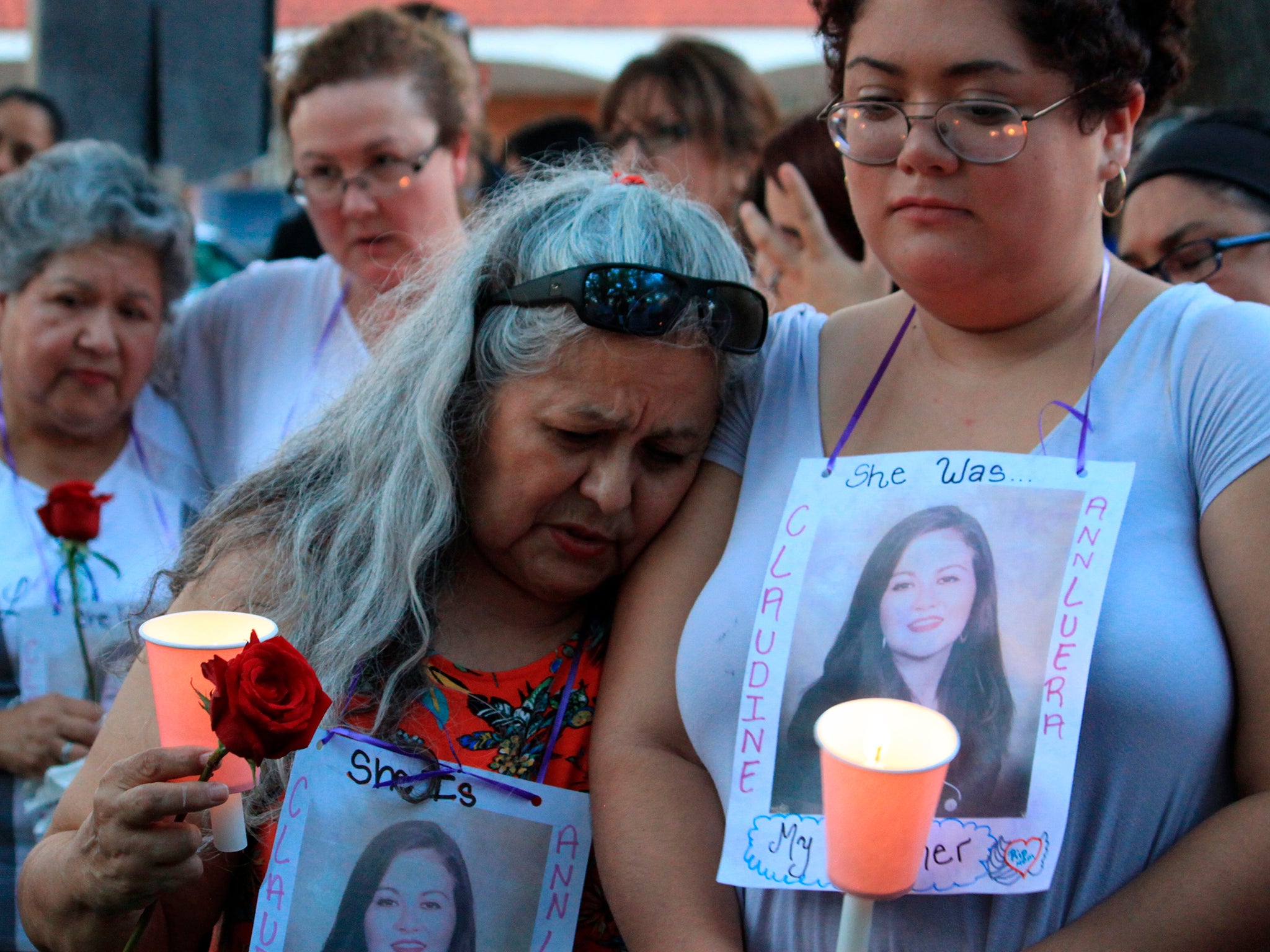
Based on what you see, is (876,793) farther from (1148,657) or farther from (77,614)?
(77,614)

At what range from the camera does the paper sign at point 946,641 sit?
4.47 feet

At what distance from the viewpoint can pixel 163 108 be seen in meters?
4.32

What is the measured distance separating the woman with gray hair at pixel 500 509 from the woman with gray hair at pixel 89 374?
958 mm

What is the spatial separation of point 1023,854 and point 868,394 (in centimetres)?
63

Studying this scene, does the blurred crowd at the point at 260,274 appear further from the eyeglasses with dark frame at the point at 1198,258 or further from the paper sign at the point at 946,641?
the paper sign at the point at 946,641

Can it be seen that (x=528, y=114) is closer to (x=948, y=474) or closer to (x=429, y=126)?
(x=429, y=126)

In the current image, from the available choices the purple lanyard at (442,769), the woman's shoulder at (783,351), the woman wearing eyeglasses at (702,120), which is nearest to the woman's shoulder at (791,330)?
the woman's shoulder at (783,351)

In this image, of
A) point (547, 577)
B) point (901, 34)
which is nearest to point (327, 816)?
point (547, 577)

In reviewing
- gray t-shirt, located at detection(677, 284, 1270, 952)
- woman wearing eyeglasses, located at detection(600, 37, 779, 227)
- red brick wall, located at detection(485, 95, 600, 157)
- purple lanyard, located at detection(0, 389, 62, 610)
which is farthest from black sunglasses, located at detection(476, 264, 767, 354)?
red brick wall, located at detection(485, 95, 600, 157)

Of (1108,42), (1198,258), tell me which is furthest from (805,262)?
(1108,42)

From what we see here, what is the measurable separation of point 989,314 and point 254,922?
126 centimetres

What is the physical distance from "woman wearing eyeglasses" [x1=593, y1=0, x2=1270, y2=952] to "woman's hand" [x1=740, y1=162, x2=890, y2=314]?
95 centimetres

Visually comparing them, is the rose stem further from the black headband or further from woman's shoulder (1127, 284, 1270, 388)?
the black headband

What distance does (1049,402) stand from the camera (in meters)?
1.51
